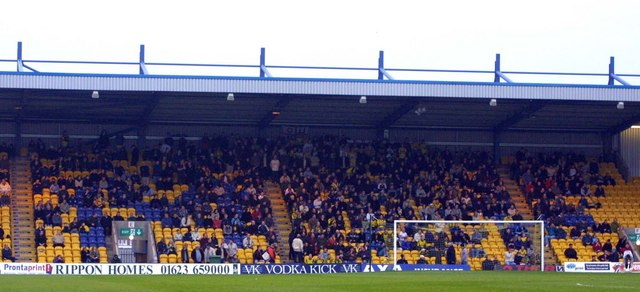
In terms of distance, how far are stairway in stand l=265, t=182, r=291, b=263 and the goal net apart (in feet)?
15.2

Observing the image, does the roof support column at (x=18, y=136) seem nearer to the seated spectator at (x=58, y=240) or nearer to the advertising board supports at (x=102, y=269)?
the seated spectator at (x=58, y=240)

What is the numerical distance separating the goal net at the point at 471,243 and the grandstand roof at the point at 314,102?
5.16 m

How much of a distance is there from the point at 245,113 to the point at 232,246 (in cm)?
832

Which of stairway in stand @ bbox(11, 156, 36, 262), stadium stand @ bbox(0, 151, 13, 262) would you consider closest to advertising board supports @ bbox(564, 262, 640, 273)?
stairway in stand @ bbox(11, 156, 36, 262)

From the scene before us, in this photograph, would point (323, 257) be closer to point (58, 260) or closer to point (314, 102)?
point (314, 102)

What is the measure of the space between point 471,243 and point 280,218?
8343 millimetres

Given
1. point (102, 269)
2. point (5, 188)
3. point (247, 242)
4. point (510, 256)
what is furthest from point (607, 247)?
point (5, 188)

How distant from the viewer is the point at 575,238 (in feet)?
167

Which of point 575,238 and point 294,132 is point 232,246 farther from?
point 575,238

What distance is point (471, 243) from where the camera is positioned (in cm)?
4847

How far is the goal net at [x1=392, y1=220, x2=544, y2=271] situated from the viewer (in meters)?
47.5

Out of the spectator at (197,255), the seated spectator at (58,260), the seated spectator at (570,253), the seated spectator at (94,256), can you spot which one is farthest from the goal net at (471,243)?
the seated spectator at (58,260)

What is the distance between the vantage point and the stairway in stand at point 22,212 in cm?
4606

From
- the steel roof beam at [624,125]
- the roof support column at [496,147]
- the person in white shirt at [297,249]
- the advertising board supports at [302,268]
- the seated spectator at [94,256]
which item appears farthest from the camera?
the roof support column at [496,147]
